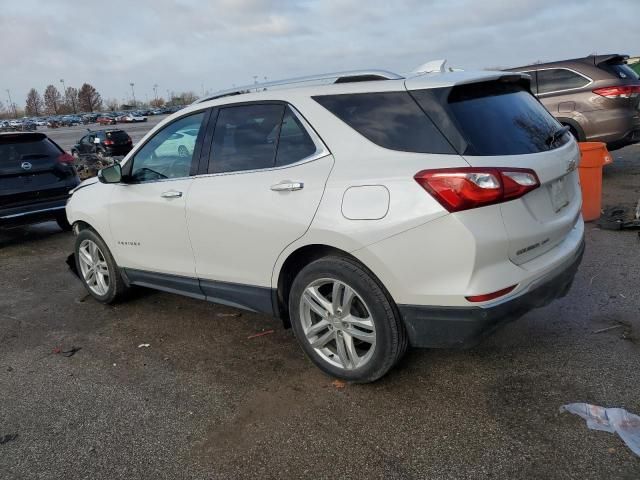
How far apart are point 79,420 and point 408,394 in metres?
1.93

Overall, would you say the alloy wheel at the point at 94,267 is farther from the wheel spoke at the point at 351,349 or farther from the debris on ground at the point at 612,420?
the debris on ground at the point at 612,420

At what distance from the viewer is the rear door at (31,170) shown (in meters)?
7.42

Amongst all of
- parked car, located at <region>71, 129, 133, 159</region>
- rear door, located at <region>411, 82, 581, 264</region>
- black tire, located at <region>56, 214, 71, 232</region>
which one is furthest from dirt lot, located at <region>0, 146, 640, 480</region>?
parked car, located at <region>71, 129, 133, 159</region>

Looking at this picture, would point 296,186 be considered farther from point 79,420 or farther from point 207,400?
point 79,420

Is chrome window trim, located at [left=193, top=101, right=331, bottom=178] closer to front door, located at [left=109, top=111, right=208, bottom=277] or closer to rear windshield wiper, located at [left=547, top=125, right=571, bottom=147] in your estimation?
front door, located at [left=109, top=111, right=208, bottom=277]

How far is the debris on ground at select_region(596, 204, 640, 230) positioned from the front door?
4.76 m

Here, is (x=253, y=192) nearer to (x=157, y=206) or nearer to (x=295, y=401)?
(x=157, y=206)

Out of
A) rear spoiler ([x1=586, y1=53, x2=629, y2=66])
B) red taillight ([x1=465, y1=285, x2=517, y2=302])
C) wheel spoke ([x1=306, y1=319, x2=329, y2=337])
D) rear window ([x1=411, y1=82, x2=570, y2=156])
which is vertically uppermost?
rear spoiler ([x1=586, y1=53, x2=629, y2=66])

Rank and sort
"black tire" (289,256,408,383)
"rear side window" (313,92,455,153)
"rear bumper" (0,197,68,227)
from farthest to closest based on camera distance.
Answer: "rear bumper" (0,197,68,227) → "black tire" (289,256,408,383) → "rear side window" (313,92,455,153)

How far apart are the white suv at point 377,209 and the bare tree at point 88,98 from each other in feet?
470

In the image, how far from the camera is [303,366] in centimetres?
361

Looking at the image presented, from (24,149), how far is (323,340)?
21.1 feet

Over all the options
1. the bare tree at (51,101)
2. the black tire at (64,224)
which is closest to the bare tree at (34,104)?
the bare tree at (51,101)

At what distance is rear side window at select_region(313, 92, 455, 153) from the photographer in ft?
9.37
